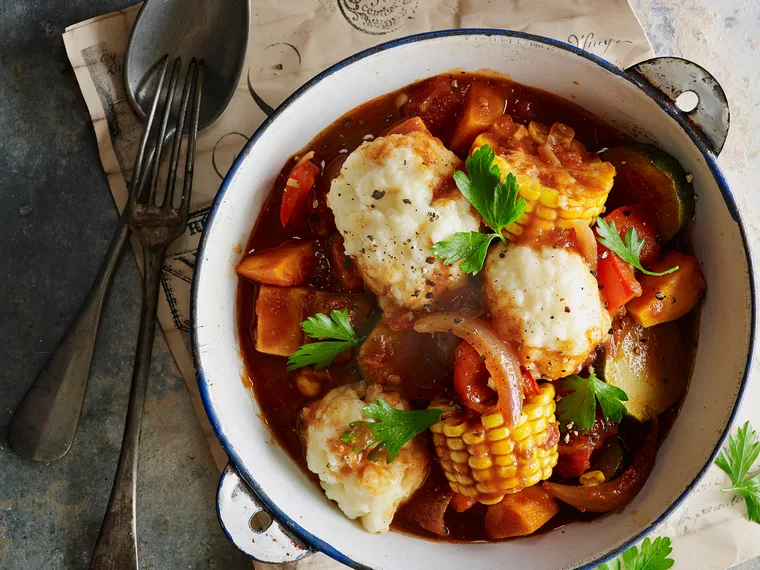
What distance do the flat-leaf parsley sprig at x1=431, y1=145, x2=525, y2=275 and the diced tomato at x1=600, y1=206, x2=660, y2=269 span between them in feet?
1.41

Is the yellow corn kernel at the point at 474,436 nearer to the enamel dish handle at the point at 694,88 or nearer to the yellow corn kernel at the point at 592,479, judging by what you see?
the yellow corn kernel at the point at 592,479

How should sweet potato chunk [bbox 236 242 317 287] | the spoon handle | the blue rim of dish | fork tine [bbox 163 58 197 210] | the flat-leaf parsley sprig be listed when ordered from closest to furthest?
the flat-leaf parsley sprig, the blue rim of dish, sweet potato chunk [bbox 236 242 317 287], fork tine [bbox 163 58 197 210], the spoon handle

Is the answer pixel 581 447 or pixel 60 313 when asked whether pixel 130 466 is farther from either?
pixel 581 447

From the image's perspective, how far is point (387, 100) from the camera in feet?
7.83

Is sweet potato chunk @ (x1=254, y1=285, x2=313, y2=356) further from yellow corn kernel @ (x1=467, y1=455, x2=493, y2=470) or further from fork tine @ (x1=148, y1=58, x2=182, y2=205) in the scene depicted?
yellow corn kernel @ (x1=467, y1=455, x2=493, y2=470)

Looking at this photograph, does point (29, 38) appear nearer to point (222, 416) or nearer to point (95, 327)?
point (95, 327)

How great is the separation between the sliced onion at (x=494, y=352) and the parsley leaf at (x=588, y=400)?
0.25m

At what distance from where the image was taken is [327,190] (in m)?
2.34

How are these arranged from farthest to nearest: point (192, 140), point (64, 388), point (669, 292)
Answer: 1. point (64, 388)
2. point (192, 140)
3. point (669, 292)

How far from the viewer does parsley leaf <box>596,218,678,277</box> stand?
2078 mm

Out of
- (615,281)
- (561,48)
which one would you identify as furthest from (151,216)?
(615,281)

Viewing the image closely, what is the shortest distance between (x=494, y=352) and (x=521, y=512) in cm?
63

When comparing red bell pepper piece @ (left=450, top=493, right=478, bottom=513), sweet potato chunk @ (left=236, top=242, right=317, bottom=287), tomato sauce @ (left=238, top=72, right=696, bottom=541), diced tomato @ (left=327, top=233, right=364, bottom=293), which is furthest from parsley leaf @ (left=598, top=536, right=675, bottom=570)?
sweet potato chunk @ (left=236, top=242, right=317, bottom=287)

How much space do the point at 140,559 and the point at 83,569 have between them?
0.24 m
